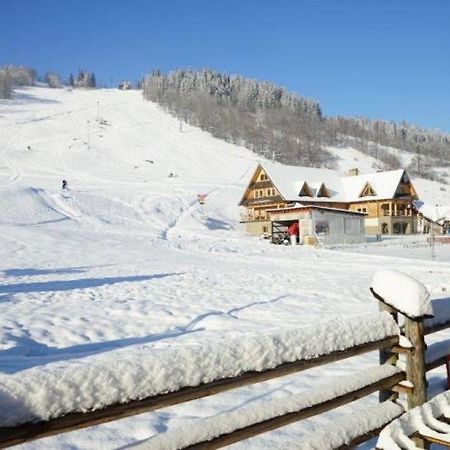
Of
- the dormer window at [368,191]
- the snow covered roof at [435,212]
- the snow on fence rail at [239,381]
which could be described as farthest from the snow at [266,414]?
the snow covered roof at [435,212]

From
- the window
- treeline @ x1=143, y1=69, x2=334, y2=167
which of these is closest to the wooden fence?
the window

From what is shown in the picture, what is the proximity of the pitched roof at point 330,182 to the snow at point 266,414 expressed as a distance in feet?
154

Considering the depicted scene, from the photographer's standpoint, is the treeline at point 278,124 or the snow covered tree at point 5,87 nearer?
the treeline at point 278,124

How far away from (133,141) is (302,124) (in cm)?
7045

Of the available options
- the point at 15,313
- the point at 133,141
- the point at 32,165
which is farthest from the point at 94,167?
the point at 15,313

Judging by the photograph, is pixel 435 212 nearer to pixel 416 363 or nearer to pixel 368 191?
pixel 368 191

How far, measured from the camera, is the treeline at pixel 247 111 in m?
118

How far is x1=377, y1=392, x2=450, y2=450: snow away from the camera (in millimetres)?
3348

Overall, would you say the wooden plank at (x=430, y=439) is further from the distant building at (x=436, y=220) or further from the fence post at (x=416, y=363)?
the distant building at (x=436, y=220)

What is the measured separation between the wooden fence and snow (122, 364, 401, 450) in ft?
0.11

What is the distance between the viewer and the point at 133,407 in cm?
257

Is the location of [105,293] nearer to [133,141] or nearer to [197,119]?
[133,141]

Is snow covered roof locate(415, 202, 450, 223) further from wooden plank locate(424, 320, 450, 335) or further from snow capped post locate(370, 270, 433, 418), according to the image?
snow capped post locate(370, 270, 433, 418)

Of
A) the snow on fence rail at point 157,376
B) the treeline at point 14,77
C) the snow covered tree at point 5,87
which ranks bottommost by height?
the snow on fence rail at point 157,376
